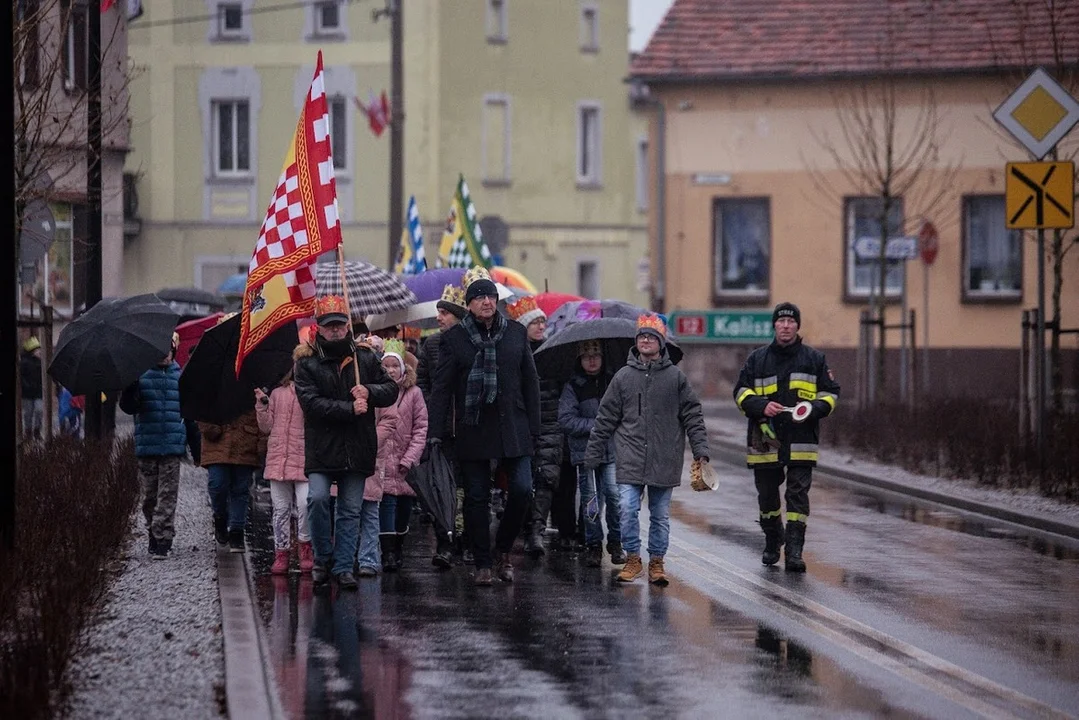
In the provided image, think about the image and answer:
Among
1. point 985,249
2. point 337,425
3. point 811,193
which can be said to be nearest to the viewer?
point 337,425

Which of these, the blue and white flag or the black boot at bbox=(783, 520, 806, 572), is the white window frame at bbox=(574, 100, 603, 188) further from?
the black boot at bbox=(783, 520, 806, 572)

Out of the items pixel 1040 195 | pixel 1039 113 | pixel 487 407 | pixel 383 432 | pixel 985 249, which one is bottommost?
pixel 383 432

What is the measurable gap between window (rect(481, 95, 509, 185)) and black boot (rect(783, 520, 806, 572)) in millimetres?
39141

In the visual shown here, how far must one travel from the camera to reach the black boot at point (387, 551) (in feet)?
45.2

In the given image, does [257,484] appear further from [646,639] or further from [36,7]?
[646,639]

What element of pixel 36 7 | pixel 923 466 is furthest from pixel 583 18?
pixel 36 7

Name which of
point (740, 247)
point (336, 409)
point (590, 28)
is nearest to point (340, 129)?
point (590, 28)

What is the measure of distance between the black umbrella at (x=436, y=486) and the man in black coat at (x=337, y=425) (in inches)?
29.6

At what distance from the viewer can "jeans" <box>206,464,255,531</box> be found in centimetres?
1456

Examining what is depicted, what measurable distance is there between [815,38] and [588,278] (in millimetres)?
16993

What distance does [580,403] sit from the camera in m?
14.8

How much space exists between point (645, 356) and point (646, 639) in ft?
10.5

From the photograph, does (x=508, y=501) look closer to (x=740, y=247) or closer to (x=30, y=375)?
(x=30, y=375)

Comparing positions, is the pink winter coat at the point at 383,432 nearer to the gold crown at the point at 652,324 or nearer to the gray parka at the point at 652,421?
the gray parka at the point at 652,421
